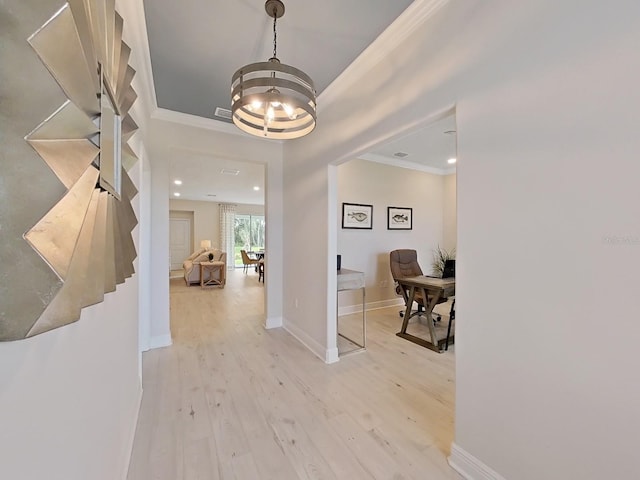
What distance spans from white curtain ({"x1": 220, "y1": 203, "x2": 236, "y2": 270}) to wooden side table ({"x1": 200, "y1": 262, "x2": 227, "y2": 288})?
3558 mm

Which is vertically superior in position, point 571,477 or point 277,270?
point 277,270

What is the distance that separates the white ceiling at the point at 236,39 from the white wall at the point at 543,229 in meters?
0.44

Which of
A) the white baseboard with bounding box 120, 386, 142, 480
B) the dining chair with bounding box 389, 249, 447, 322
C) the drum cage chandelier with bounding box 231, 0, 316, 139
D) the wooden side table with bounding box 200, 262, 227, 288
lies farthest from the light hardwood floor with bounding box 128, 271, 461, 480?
the wooden side table with bounding box 200, 262, 227, 288

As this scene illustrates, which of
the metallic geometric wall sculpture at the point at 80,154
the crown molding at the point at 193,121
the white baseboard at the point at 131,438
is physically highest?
the crown molding at the point at 193,121

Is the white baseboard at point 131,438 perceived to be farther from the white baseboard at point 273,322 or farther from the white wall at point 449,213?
the white wall at point 449,213

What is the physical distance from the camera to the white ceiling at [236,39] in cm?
173

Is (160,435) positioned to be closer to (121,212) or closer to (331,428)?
(331,428)

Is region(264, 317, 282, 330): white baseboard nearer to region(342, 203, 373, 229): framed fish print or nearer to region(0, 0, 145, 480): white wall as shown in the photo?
region(342, 203, 373, 229): framed fish print

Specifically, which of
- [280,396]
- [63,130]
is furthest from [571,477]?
[63,130]

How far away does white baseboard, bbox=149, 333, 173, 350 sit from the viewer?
2966 mm

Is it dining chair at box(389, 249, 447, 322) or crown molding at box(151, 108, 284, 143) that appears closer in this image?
crown molding at box(151, 108, 284, 143)

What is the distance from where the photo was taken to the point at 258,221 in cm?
1140

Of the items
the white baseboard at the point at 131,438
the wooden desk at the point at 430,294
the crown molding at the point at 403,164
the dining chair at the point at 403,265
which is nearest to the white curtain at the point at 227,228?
the crown molding at the point at 403,164

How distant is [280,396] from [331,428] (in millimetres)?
521
